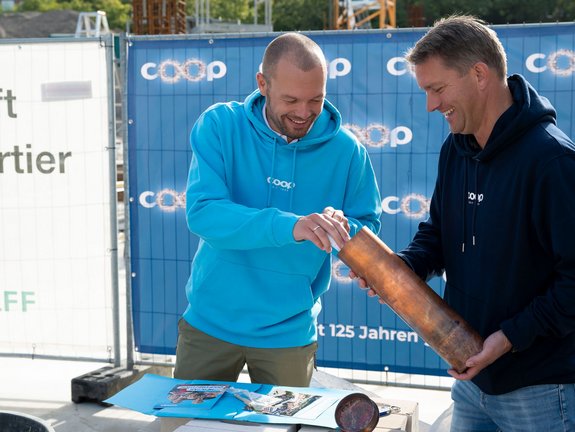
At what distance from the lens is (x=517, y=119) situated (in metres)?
2.14

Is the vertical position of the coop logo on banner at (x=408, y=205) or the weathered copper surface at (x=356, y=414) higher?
the coop logo on banner at (x=408, y=205)

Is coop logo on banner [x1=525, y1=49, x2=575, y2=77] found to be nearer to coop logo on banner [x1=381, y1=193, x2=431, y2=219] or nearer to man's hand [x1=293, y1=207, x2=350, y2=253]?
coop logo on banner [x1=381, y1=193, x2=431, y2=219]

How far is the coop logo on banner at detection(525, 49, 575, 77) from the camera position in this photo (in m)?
4.31

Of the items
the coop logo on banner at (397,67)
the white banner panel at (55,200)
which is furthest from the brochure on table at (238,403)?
the white banner panel at (55,200)

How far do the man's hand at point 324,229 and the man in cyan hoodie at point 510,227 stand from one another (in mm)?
370

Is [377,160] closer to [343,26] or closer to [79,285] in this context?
[79,285]

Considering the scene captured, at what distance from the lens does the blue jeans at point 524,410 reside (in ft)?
7.12

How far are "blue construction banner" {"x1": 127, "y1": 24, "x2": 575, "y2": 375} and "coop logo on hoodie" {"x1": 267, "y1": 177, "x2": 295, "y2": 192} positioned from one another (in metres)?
1.92

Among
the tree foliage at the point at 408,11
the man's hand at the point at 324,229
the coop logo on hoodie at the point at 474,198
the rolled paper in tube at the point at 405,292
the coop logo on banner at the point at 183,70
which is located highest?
the tree foliage at the point at 408,11

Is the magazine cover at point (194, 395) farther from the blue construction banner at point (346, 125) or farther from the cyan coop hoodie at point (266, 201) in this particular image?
the blue construction banner at point (346, 125)

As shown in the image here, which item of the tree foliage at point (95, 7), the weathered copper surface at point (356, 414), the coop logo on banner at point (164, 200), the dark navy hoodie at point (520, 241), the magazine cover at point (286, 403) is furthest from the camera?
the tree foliage at point (95, 7)

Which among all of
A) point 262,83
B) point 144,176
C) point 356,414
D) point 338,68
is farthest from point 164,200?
point 356,414

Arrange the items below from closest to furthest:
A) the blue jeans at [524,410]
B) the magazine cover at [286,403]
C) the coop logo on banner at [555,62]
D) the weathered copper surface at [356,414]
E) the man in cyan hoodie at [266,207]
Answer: the blue jeans at [524,410], the weathered copper surface at [356,414], the magazine cover at [286,403], the man in cyan hoodie at [266,207], the coop logo on banner at [555,62]

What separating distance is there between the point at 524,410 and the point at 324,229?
2.57 ft
